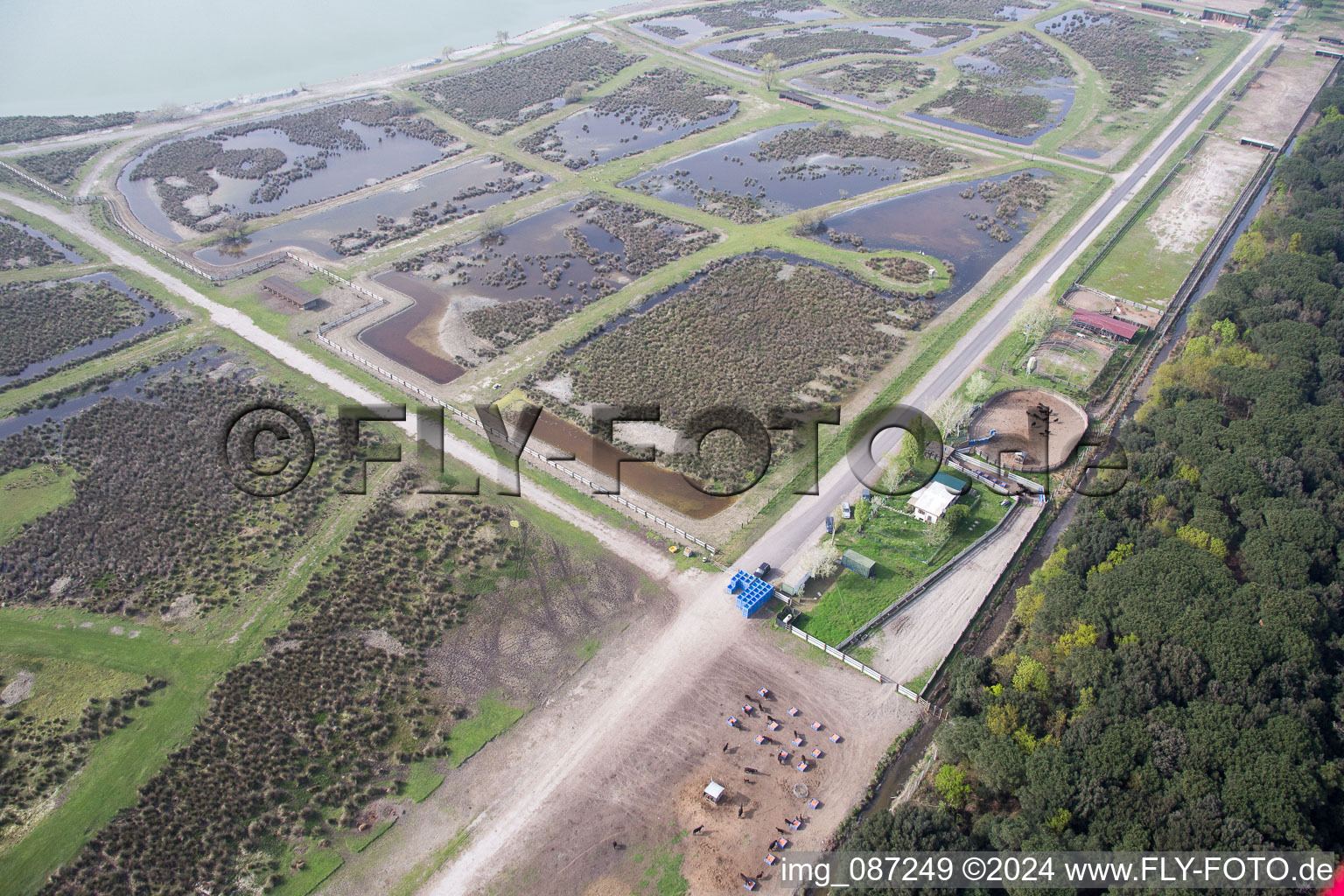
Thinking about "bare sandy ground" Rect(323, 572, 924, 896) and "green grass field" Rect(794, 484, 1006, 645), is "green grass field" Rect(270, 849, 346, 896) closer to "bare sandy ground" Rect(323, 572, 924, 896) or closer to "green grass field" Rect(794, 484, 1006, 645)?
"bare sandy ground" Rect(323, 572, 924, 896)

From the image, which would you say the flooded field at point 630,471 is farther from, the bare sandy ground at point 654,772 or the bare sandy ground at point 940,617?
the bare sandy ground at point 940,617

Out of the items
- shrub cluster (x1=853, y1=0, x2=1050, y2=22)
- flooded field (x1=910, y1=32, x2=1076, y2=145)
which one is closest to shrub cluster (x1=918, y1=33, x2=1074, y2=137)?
flooded field (x1=910, y1=32, x2=1076, y2=145)

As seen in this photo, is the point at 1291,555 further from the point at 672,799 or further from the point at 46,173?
the point at 46,173

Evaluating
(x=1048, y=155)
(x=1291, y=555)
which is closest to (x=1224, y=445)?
(x=1291, y=555)

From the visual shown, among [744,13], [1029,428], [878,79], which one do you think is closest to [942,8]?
[744,13]

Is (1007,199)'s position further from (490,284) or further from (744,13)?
(744,13)

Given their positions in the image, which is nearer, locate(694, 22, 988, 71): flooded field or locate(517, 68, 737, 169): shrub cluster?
locate(517, 68, 737, 169): shrub cluster
